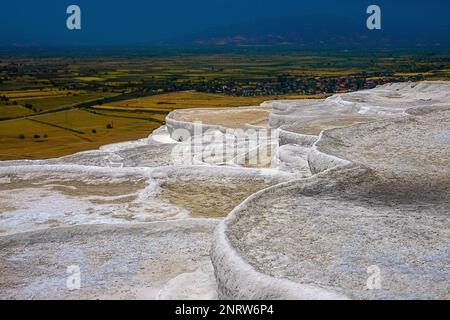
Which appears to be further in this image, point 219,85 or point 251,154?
point 219,85

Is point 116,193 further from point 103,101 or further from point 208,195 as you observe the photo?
point 103,101

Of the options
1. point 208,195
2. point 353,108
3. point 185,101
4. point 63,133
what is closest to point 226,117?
point 353,108

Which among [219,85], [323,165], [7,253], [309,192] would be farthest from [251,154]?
[219,85]

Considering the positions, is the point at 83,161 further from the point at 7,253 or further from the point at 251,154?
the point at 7,253

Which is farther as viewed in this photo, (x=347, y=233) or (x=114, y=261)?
(x=114, y=261)

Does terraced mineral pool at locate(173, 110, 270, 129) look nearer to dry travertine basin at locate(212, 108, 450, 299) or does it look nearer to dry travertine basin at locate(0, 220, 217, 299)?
dry travertine basin at locate(212, 108, 450, 299)

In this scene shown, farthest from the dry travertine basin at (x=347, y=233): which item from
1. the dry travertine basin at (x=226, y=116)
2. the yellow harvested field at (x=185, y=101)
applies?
the yellow harvested field at (x=185, y=101)

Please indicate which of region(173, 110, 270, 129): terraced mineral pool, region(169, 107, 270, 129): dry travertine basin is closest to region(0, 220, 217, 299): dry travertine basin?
region(169, 107, 270, 129): dry travertine basin

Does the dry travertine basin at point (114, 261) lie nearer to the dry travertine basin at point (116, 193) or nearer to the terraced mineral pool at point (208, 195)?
the dry travertine basin at point (116, 193)
